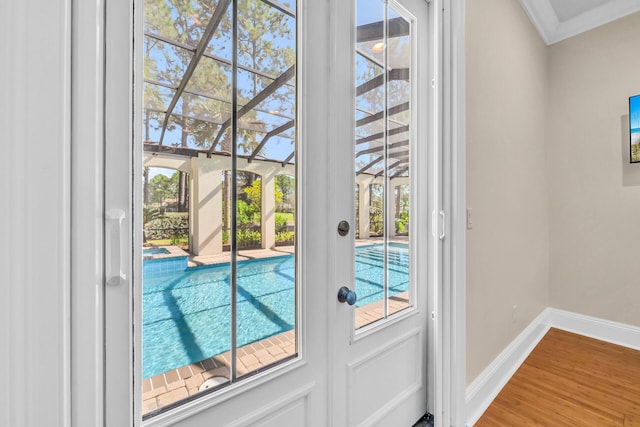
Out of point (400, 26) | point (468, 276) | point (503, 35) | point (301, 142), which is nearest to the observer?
point (301, 142)

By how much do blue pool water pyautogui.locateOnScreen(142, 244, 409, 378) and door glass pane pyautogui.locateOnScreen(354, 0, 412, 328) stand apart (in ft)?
1.24

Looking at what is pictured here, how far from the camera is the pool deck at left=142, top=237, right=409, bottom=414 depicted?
67 cm

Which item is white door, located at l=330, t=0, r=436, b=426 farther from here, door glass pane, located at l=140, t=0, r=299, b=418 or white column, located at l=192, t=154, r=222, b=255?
white column, located at l=192, t=154, r=222, b=255

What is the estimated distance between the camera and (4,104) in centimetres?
44

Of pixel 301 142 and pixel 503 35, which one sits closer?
pixel 301 142

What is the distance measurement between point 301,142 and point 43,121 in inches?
24.6

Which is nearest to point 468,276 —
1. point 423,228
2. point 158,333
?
point 423,228

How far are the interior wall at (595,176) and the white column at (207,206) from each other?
3.31m

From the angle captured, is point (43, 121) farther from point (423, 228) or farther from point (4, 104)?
point (423, 228)

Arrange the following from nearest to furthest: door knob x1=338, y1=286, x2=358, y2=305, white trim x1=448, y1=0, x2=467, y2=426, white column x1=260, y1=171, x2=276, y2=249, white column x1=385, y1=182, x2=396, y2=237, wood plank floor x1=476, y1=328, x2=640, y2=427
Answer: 1. white column x1=260, y1=171, x2=276, y2=249
2. door knob x1=338, y1=286, x2=358, y2=305
3. white column x1=385, y1=182, x2=396, y2=237
4. white trim x1=448, y1=0, x2=467, y2=426
5. wood plank floor x1=476, y1=328, x2=640, y2=427

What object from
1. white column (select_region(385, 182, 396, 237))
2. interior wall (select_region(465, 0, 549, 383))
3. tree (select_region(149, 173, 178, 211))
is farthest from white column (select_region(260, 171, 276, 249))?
interior wall (select_region(465, 0, 549, 383))

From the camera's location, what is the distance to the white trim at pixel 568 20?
233 centimetres

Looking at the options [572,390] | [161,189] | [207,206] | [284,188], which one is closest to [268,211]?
[284,188]

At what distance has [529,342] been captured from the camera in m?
2.31
